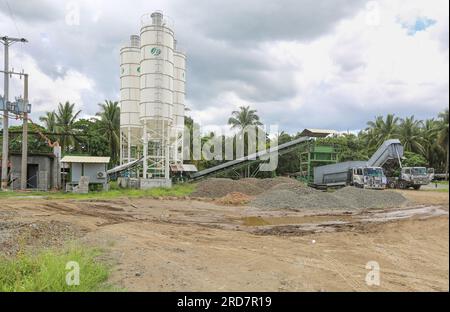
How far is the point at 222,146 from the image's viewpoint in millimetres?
46625

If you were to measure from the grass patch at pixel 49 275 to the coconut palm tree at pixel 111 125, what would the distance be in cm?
3836

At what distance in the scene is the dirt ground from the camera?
429 cm

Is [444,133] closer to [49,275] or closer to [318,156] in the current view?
[49,275]

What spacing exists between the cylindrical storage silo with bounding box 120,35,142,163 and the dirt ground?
20.6 m

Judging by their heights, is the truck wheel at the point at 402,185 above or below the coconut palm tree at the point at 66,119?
below

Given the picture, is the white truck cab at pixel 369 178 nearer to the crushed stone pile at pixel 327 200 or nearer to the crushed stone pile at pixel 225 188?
the crushed stone pile at pixel 327 200

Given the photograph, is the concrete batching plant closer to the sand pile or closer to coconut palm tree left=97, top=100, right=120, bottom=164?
coconut palm tree left=97, top=100, right=120, bottom=164

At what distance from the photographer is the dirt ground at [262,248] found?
14.1 ft

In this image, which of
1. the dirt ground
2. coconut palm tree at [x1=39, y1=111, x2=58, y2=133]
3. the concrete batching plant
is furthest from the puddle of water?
coconut palm tree at [x1=39, y1=111, x2=58, y2=133]

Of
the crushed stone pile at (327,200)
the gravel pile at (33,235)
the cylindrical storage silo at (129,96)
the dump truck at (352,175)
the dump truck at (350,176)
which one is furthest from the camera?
the cylindrical storage silo at (129,96)

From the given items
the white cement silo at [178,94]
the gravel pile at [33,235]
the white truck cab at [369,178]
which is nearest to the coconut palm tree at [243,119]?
the white cement silo at [178,94]

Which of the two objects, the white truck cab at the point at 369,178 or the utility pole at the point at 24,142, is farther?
the utility pole at the point at 24,142
